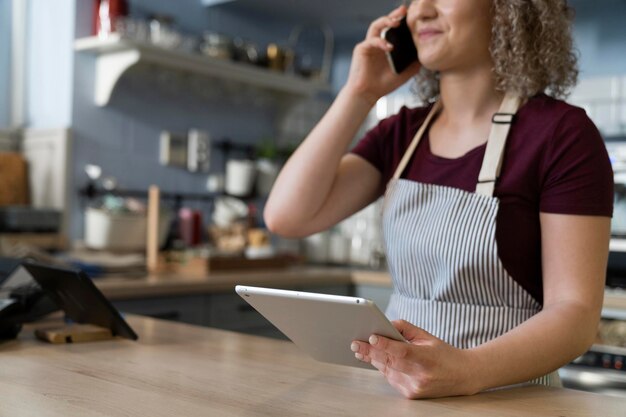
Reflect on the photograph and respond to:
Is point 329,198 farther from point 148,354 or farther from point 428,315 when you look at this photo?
point 148,354

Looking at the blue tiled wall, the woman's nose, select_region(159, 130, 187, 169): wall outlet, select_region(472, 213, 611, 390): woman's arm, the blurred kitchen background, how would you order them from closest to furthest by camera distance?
select_region(472, 213, 611, 390): woman's arm, the woman's nose, the blurred kitchen background, the blue tiled wall, select_region(159, 130, 187, 169): wall outlet

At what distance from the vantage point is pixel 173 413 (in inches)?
32.5

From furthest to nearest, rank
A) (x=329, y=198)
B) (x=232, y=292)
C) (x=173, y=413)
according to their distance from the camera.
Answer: (x=232, y=292)
(x=329, y=198)
(x=173, y=413)

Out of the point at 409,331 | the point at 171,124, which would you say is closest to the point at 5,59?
the point at 171,124

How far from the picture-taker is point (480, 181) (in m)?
1.27

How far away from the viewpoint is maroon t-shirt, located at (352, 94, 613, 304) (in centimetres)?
114

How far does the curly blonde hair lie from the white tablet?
0.57m

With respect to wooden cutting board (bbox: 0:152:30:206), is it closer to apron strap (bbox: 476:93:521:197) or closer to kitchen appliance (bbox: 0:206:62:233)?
kitchen appliance (bbox: 0:206:62:233)

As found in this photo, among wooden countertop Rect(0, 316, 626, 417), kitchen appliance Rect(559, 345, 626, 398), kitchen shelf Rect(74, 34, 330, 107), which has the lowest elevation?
kitchen appliance Rect(559, 345, 626, 398)

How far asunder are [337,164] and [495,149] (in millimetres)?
306

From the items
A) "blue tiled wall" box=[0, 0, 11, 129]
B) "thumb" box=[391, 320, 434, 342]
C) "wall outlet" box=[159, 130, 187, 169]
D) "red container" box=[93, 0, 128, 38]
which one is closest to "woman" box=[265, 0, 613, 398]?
"thumb" box=[391, 320, 434, 342]

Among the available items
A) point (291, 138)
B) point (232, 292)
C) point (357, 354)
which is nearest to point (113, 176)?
point (232, 292)

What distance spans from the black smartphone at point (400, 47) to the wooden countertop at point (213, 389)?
0.58m

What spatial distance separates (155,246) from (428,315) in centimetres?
175
